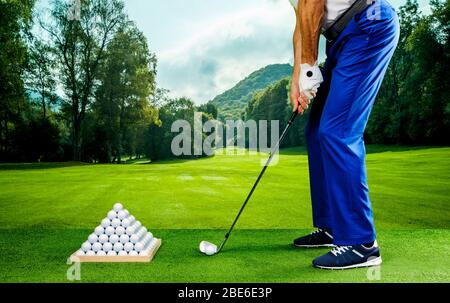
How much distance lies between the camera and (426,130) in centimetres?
2264

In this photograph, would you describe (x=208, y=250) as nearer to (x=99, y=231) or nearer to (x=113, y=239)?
(x=113, y=239)

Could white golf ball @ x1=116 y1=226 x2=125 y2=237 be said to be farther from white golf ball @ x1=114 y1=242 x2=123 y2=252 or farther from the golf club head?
the golf club head

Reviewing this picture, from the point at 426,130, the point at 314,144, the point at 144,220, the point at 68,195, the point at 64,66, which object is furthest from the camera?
the point at 64,66

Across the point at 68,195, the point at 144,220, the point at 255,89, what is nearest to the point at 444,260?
the point at 144,220

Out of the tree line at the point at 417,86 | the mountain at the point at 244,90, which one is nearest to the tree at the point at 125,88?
the mountain at the point at 244,90

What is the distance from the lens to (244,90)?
3938cm

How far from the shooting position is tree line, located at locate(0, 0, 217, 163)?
75.8ft

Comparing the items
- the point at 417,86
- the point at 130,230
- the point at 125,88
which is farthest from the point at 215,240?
the point at 125,88

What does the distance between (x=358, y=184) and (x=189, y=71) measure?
11.2 metres

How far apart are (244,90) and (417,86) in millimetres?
18069

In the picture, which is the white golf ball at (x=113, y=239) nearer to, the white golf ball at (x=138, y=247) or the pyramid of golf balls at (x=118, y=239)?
the pyramid of golf balls at (x=118, y=239)

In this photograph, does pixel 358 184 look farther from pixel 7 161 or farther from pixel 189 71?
pixel 7 161

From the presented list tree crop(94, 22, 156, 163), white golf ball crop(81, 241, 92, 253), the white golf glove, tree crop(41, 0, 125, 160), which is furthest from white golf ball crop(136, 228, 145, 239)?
tree crop(94, 22, 156, 163)

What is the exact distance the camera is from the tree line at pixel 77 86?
23.1 m
